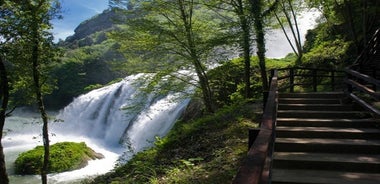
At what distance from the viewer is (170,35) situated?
14117 mm

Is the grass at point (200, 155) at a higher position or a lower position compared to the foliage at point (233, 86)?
lower

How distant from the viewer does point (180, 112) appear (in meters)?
20.6

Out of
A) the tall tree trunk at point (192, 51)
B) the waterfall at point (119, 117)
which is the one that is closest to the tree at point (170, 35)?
the tall tree trunk at point (192, 51)

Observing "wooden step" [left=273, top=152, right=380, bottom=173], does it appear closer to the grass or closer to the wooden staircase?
the wooden staircase

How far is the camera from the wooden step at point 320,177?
4336mm

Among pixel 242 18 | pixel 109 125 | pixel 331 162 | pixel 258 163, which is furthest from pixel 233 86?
pixel 258 163

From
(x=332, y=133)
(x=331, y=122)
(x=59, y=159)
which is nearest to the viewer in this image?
(x=332, y=133)

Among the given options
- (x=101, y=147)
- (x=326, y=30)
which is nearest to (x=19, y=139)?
(x=101, y=147)

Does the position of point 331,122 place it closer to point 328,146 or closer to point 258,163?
point 328,146

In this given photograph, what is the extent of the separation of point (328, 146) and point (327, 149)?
55mm

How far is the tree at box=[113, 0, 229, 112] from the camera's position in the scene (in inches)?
550

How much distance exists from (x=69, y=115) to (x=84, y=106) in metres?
2.08

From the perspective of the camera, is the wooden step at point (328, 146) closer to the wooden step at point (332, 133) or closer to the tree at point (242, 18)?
the wooden step at point (332, 133)

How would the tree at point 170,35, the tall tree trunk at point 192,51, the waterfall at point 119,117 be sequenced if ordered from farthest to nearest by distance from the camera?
the waterfall at point 119,117
the tree at point 170,35
the tall tree trunk at point 192,51
